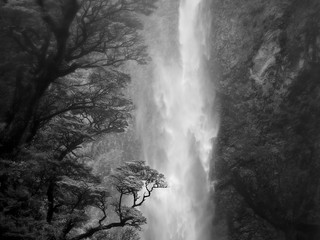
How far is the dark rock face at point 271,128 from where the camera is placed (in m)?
16.0

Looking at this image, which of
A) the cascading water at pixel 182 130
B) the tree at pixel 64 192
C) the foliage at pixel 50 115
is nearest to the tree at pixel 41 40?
the foliage at pixel 50 115

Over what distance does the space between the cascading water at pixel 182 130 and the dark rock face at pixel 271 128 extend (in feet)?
5.50

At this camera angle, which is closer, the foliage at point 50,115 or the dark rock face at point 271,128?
the foliage at point 50,115

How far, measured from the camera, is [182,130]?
73.6ft

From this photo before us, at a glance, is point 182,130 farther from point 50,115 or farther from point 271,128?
point 50,115

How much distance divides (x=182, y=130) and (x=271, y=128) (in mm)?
6959

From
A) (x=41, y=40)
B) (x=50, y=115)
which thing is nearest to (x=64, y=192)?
(x=50, y=115)

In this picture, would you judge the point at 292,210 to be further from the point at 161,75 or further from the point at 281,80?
the point at 161,75

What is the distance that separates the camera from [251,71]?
701 inches

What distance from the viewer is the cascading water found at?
1997 centimetres

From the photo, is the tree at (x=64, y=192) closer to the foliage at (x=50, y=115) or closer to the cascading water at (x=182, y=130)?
the foliage at (x=50, y=115)

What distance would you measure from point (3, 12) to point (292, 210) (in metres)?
15.4

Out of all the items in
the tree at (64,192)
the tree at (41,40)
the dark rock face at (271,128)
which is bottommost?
the tree at (64,192)

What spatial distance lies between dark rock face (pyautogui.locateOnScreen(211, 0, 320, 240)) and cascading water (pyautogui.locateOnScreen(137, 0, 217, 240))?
1.68 m
